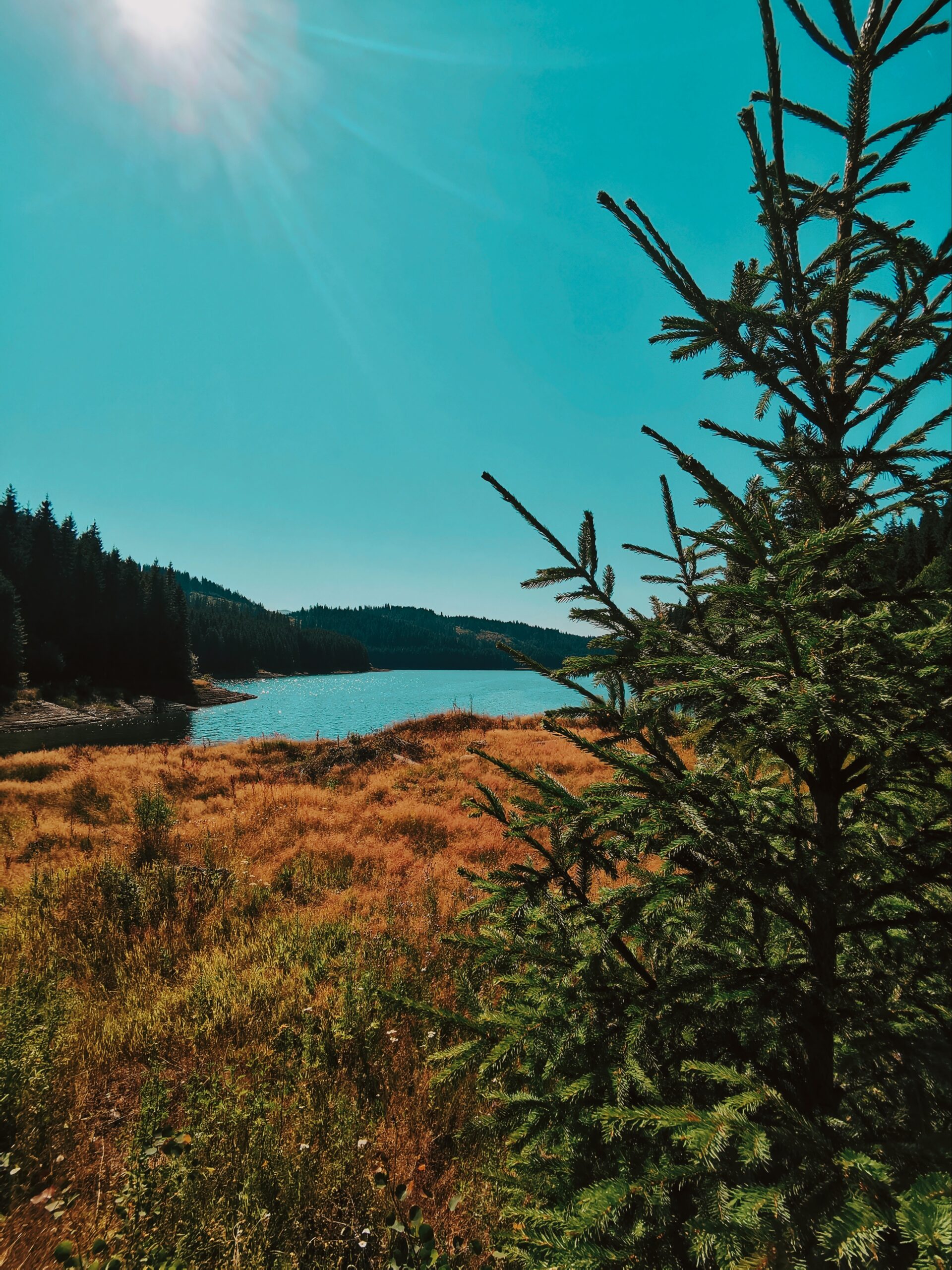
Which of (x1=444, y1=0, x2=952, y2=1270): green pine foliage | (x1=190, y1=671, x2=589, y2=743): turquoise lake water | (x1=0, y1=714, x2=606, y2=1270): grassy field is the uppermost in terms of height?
(x1=444, y1=0, x2=952, y2=1270): green pine foliage

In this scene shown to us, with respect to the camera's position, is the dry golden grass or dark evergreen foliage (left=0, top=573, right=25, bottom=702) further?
dark evergreen foliage (left=0, top=573, right=25, bottom=702)

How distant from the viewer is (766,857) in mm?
1734

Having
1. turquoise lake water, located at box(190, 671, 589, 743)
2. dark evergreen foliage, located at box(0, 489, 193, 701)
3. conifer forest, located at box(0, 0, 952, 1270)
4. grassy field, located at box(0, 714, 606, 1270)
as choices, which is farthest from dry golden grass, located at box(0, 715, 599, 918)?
dark evergreen foliage, located at box(0, 489, 193, 701)

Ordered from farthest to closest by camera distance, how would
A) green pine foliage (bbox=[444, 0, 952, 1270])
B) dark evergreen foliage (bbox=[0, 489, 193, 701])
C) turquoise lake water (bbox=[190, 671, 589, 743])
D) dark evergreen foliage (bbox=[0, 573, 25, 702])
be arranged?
dark evergreen foliage (bbox=[0, 489, 193, 701]) < dark evergreen foliage (bbox=[0, 573, 25, 702]) < turquoise lake water (bbox=[190, 671, 589, 743]) < green pine foliage (bbox=[444, 0, 952, 1270])

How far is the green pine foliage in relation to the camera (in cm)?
145

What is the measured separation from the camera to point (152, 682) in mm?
54750

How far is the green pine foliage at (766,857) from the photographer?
145 centimetres

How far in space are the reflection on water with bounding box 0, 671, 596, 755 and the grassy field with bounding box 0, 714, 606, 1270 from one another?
170 inches

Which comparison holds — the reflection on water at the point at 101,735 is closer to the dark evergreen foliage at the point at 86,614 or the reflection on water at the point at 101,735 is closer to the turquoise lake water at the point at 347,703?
the turquoise lake water at the point at 347,703

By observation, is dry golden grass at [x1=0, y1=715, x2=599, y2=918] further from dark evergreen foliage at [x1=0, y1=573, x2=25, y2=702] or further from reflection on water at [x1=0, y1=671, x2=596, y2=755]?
dark evergreen foliage at [x1=0, y1=573, x2=25, y2=702]

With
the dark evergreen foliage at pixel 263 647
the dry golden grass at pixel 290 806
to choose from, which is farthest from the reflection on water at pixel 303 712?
the dark evergreen foliage at pixel 263 647

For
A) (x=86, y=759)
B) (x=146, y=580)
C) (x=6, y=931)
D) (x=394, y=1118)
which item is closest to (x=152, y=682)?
(x=146, y=580)

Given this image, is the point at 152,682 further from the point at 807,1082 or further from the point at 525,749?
the point at 807,1082

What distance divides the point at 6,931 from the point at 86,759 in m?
14.5
